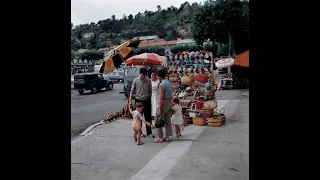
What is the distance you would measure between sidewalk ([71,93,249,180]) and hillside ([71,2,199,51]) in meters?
104

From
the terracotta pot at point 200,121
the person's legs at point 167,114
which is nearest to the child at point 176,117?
the person's legs at point 167,114

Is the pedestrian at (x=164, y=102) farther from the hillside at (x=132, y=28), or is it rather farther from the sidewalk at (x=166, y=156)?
the hillside at (x=132, y=28)

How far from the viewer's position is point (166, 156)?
19.8 ft

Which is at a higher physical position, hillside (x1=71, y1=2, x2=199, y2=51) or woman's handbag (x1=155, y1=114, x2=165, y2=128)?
hillside (x1=71, y1=2, x2=199, y2=51)

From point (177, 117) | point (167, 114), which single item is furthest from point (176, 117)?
point (167, 114)

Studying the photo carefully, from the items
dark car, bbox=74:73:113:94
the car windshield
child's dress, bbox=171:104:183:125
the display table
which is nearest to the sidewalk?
child's dress, bbox=171:104:183:125

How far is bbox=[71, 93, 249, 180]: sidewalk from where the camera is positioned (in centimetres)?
503

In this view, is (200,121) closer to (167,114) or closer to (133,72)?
(167,114)

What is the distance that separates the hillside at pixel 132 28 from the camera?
380ft
